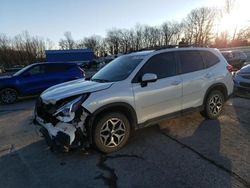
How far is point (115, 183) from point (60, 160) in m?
1.30

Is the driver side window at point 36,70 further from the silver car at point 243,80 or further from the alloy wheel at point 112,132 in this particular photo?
the silver car at point 243,80

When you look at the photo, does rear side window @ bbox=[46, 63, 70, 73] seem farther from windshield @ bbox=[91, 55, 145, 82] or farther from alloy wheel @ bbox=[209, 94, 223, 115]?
alloy wheel @ bbox=[209, 94, 223, 115]

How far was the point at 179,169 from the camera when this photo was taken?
375 centimetres

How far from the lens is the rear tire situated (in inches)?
235

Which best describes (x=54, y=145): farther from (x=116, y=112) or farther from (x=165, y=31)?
(x=165, y=31)

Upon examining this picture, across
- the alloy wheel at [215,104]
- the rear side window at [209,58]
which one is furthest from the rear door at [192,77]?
the alloy wheel at [215,104]

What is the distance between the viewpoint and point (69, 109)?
4113mm

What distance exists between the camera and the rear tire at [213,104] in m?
5.97

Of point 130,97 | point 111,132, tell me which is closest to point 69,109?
point 111,132

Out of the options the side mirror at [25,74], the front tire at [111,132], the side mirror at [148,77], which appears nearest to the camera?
the front tire at [111,132]

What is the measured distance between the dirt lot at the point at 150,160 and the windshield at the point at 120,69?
1331 mm

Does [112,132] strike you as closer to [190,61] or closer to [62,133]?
[62,133]

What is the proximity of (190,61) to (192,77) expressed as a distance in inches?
15.7

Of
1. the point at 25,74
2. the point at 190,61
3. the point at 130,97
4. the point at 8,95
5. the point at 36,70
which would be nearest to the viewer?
the point at 130,97
